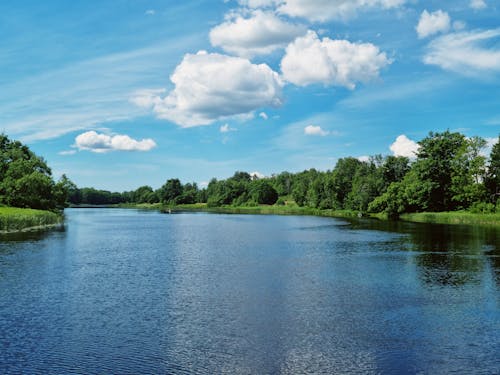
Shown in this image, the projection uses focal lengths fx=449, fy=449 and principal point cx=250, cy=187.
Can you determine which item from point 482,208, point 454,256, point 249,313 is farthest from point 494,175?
point 249,313

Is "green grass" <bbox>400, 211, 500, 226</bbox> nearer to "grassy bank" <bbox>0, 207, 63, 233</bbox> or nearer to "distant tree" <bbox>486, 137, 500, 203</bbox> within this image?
"distant tree" <bbox>486, 137, 500, 203</bbox>

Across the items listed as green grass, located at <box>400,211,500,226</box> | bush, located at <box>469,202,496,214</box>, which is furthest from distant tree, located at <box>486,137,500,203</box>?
green grass, located at <box>400,211,500,226</box>

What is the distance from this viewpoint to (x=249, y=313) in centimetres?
2130

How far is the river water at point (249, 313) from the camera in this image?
50.7ft

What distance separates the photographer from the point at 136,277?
99.9 ft

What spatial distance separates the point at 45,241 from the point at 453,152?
9174 centimetres

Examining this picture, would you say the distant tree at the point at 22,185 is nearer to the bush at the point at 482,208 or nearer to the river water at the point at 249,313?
the river water at the point at 249,313

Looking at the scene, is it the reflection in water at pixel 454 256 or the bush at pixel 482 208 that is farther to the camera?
the bush at pixel 482 208

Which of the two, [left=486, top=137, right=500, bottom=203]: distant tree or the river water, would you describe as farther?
[left=486, top=137, right=500, bottom=203]: distant tree

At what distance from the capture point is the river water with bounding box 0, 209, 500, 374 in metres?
15.4

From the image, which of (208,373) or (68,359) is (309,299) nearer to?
(208,373)

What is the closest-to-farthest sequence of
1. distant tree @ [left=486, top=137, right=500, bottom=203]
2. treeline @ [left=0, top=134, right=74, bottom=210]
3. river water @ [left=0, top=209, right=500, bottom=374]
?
1. river water @ [left=0, top=209, right=500, bottom=374]
2. treeline @ [left=0, top=134, right=74, bottom=210]
3. distant tree @ [left=486, top=137, right=500, bottom=203]

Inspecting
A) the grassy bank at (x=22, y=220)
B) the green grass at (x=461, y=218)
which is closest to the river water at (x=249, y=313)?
the grassy bank at (x=22, y=220)

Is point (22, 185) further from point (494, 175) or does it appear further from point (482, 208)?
point (494, 175)
